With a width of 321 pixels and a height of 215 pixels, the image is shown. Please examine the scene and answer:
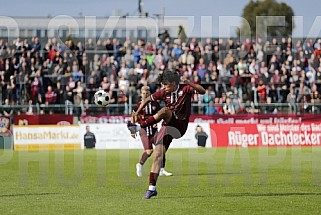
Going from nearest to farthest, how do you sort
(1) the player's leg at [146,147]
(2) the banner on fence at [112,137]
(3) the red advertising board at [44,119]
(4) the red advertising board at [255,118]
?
(1) the player's leg at [146,147]
(3) the red advertising board at [44,119]
(2) the banner on fence at [112,137]
(4) the red advertising board at [255,118]

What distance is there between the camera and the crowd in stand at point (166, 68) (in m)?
33.6

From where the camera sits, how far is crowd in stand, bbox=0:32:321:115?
33.6 metres

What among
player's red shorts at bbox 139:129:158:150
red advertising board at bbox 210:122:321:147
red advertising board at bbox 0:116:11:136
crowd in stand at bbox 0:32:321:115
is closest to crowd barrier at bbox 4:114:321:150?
red advertising board at bbox 210:122:321:147

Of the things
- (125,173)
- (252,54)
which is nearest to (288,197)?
(125,173)

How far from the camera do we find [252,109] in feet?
117

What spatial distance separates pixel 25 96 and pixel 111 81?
13.7 feet

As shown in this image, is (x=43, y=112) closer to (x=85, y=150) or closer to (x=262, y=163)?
(x=85, y=150)

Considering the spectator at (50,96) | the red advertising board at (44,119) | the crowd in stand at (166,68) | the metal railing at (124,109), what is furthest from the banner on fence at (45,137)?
the spectator at (50,96)

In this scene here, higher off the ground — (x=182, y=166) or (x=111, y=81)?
(x=111, y=81)

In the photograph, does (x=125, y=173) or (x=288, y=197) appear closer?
(x=288, y=197)

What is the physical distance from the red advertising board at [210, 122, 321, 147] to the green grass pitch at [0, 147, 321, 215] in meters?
6.64

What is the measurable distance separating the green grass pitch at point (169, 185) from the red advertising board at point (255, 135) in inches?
261

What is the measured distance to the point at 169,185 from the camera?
16375 millimetres

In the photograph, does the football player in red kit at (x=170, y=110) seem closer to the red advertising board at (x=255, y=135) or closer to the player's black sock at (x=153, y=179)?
the player's black sock at (x=153, y=179)
